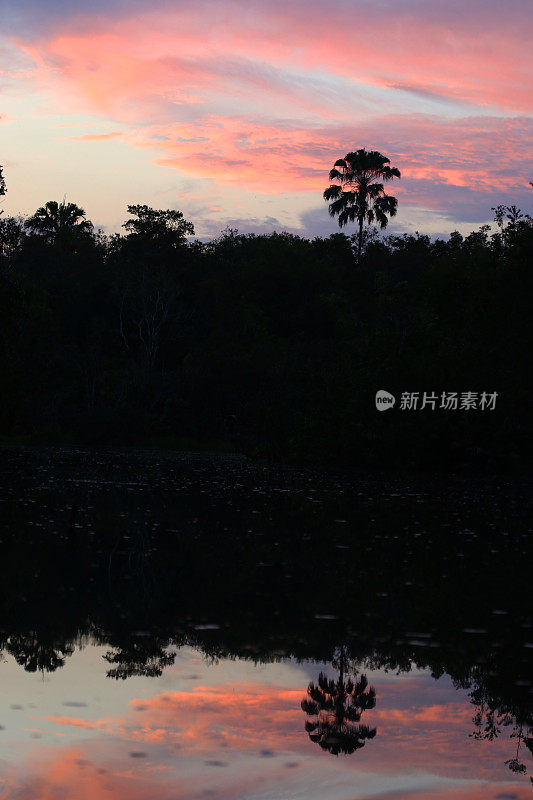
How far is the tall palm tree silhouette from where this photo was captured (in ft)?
22.4

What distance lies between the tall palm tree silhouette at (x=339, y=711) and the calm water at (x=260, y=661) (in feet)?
0.08

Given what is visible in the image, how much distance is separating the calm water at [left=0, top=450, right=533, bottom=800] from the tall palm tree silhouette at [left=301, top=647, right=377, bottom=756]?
0.02 m

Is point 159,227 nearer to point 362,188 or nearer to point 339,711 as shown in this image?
point 362,188

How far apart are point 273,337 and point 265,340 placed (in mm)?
4389

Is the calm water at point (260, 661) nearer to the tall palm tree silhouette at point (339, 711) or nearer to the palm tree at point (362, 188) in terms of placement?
the tall palm tree silhouette at point (339, 711)

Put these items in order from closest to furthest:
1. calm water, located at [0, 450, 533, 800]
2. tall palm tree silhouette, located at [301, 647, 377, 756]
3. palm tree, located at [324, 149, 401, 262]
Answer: calm water, located at [0, 450, 533, 800] < tall palm tree silhouette, located at [301, 647, 377, 756] < palm tree, located at [324, 149, 401, 262]

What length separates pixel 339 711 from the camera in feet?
24.7

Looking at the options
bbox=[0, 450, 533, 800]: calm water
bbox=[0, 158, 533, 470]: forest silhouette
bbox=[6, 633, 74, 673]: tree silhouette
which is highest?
bbox=[0, 158, 533, 470]: forest silhouette

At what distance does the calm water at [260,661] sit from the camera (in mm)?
6133

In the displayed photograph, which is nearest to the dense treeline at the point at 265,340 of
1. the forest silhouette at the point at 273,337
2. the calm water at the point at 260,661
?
the forest silhouette at the point at 273,337

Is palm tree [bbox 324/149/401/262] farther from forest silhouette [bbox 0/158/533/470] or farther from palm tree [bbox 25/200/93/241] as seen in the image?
palm tree [bbox 25/200/93/241]

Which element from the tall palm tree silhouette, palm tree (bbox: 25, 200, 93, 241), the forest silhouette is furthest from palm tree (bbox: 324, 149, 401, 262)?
the tall palm tree silhouette

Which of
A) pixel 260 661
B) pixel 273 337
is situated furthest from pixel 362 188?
pixel 260 661

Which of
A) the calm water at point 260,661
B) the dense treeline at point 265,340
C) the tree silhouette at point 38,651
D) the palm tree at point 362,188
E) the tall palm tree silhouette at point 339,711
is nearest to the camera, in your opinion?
the calm water at point 260,661
